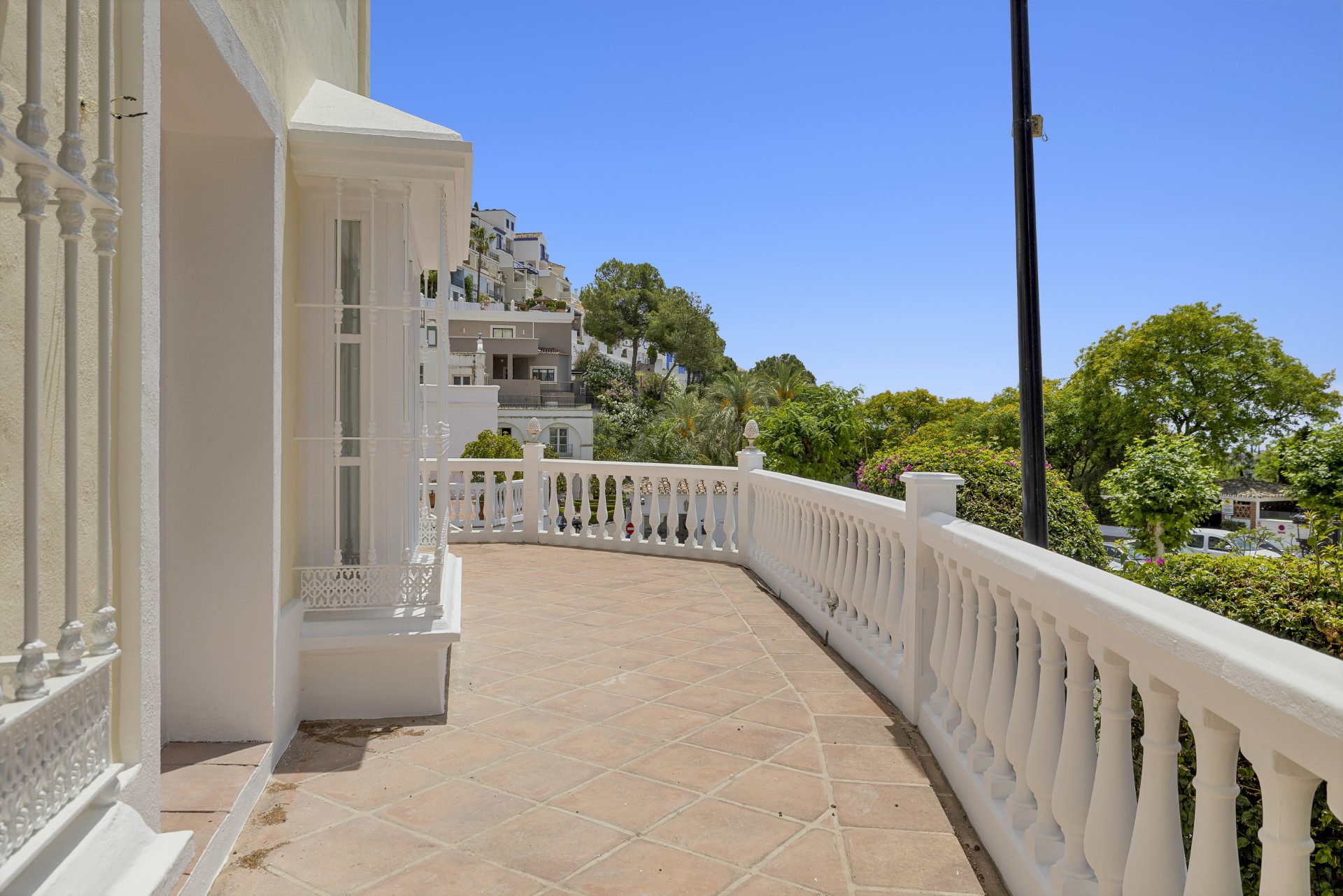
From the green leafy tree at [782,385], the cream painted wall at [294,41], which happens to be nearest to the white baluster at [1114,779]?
the cream painted wall at [294,41]

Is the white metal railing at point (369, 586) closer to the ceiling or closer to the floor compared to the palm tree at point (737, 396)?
closer to the floor

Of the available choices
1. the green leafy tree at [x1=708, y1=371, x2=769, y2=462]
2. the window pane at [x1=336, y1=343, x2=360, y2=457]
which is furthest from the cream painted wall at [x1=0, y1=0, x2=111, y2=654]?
the green leafy tree at [x1=708, y1=371, x2=769, y2=462]

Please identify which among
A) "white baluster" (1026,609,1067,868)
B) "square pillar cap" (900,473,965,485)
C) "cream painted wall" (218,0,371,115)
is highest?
"cream painted wall" (218,0,371,115)

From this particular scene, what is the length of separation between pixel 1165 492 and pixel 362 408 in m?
18.7

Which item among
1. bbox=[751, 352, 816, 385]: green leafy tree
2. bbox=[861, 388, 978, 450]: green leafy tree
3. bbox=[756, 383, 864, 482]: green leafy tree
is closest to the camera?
bbox=[756, 383, 864, 482]: green leafy tree

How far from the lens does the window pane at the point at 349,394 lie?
13.6 ft

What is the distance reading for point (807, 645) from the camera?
5.22m

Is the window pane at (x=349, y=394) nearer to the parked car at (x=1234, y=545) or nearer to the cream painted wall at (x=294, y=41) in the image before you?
the cream painted wall at (x=294, y=41)

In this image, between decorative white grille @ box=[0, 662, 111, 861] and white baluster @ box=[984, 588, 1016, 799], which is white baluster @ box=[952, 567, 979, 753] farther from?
decorative white grille @ box=[0, 662, 111, 861]

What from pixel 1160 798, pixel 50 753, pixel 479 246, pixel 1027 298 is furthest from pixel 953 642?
pixel 479 246

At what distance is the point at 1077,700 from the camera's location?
2.01 metres

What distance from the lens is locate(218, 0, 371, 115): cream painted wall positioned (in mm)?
3008

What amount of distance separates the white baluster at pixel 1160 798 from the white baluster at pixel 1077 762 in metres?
0.37

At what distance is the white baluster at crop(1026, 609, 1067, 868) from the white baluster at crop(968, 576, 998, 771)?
506 millimetres
